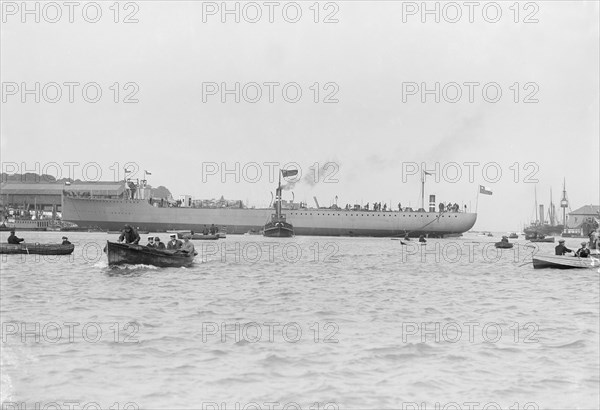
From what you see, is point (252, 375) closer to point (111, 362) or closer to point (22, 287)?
point (111, 362)

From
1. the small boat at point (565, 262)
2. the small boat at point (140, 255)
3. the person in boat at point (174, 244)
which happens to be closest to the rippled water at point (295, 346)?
the small boat at point (140, 255)

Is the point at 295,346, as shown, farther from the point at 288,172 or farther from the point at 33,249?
the point at 288,172

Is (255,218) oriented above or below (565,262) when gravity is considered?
above

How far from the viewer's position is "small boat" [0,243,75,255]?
45531mm

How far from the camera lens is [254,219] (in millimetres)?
132125

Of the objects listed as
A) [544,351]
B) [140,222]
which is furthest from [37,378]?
[140,222]

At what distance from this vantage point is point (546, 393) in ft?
39.0

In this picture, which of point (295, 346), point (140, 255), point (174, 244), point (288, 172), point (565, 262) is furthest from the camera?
point (288, 172)

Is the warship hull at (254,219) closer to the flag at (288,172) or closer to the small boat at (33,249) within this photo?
the flag at (288,172)

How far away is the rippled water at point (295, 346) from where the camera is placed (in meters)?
11.6

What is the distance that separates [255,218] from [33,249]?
282 feet

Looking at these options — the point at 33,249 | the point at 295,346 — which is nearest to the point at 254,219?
the point at 33,249

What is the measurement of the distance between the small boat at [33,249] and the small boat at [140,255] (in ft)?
40.4

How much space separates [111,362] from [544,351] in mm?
7652
